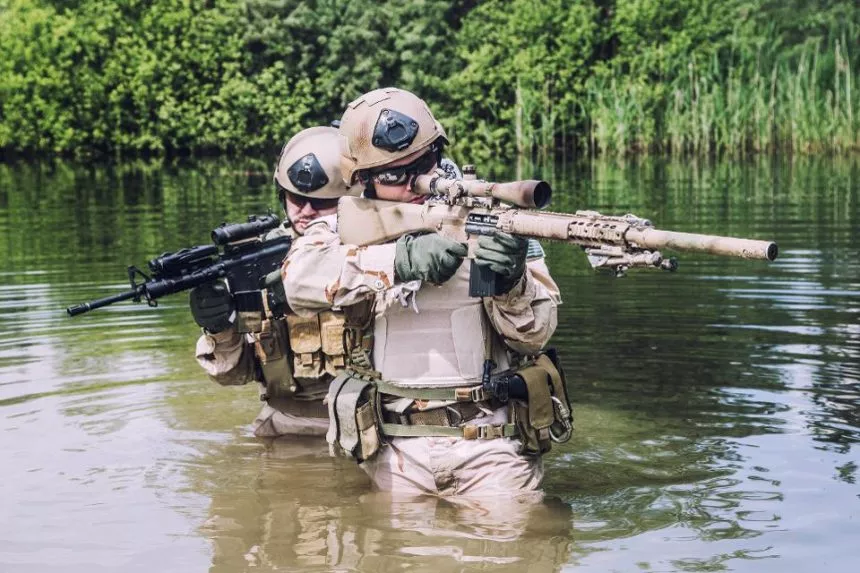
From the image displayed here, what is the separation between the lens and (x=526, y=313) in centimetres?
547

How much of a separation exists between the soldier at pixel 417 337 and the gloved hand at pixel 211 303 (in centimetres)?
94

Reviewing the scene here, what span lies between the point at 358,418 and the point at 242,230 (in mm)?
1545

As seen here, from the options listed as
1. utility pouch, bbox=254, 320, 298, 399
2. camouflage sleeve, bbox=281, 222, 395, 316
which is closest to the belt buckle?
camouflage sleeve, bbox=281, 222, 395, 316

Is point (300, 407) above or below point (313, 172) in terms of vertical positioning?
below

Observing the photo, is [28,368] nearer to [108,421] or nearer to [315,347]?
[108,421]

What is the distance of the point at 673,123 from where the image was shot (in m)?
28.5

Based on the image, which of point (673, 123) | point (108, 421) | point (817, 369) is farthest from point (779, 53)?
point (108, 421)

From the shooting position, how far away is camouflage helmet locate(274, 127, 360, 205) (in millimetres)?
7016

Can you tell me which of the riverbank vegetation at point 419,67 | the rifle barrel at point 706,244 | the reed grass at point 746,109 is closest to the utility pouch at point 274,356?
the rifle barrel at point 706,244

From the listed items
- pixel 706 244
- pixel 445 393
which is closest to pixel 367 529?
pixel 445 393

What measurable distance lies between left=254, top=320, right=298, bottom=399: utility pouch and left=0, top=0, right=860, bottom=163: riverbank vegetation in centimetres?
2210

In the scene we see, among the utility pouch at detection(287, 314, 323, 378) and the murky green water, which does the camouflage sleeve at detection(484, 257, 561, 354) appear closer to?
the murky green water

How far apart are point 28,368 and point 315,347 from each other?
→ 359 cm

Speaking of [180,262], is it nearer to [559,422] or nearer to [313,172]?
[313,172]
